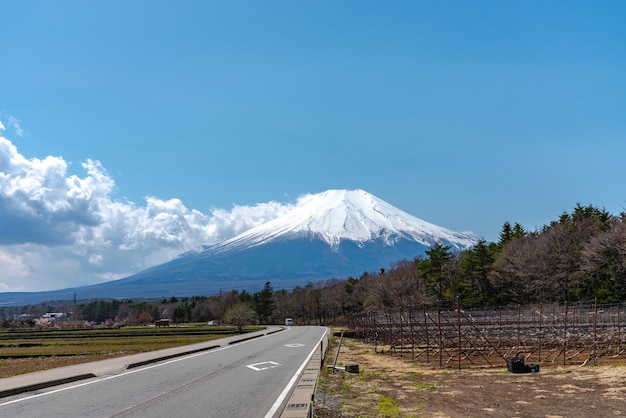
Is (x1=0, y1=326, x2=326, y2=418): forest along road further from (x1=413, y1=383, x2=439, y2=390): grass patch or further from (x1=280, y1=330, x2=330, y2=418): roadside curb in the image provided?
(x1=413, y1=383, x2=439, y2=390): grass patch

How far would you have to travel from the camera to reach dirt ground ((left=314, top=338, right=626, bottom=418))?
12.5 m

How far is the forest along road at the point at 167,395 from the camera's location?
11172 millimetres

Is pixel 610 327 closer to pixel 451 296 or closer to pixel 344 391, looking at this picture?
pixel 344 391

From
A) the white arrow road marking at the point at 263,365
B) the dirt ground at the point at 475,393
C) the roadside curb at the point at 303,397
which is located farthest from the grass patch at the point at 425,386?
the white arrow road marking at the point at 263,365

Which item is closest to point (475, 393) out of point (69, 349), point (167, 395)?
point (167, 395)

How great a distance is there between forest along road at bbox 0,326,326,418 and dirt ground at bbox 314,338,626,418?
1.51 meters

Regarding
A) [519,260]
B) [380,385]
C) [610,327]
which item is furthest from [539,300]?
[380,385]

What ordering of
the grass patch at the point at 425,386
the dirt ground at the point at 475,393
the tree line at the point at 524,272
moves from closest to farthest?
the dirt ground at the point at 475,393
the grass patch at the point at 425,386
the tree line at the point at 524,272

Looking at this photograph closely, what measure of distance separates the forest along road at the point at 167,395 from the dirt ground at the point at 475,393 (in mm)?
1513

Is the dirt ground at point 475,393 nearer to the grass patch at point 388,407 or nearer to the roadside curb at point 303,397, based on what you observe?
the grass patch at point 388,407

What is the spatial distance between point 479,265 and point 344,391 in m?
60.2

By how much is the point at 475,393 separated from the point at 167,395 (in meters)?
8.57

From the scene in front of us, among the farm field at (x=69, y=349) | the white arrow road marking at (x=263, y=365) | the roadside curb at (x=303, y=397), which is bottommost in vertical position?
the farm field at (x=69, y=349)

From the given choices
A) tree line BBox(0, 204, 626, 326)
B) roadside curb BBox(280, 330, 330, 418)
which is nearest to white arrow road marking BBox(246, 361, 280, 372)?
roadside curb BBox(280, 330, 330, 418)
